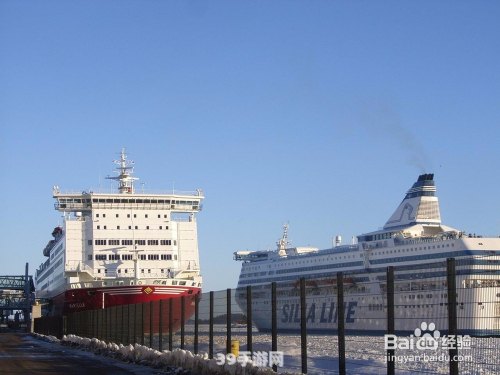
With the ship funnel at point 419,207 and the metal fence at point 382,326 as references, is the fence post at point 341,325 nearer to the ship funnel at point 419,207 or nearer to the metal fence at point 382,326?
the metal fence at point 382,326

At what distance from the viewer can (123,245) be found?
194 ft

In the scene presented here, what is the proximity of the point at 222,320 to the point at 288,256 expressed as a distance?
6566 cm

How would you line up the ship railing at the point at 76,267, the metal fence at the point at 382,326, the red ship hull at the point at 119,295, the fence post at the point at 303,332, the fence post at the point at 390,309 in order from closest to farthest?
the fence post at the point at 390,309
the metal fence at the point at 382,326
the fence post at the point at 303,332
the red ship hull at the point at 119,295
the ship railing at the point at 76,267

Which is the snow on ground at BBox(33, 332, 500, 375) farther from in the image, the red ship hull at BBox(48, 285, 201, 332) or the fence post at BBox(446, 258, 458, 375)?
the red ship hull at BBox(48, 285, 201, 332)

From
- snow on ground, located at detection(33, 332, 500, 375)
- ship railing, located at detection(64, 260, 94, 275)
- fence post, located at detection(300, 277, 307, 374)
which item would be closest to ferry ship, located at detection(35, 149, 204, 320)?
ship railing, located at detection(64, 260, 94, 275)

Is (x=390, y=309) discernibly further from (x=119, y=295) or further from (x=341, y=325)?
(x=119, y=295)

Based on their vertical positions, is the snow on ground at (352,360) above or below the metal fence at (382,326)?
below

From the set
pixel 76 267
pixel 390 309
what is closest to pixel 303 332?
pixel 390 309

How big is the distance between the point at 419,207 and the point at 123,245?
25306mm

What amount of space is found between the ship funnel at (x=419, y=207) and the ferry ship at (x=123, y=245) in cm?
1856

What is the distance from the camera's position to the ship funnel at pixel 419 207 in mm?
71750

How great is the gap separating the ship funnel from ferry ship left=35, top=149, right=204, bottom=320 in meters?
18.6

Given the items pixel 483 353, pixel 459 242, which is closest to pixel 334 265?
pixel 459 242

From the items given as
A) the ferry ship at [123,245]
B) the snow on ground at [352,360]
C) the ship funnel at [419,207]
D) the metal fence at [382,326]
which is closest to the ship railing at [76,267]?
the ferry ship at [123,245]
